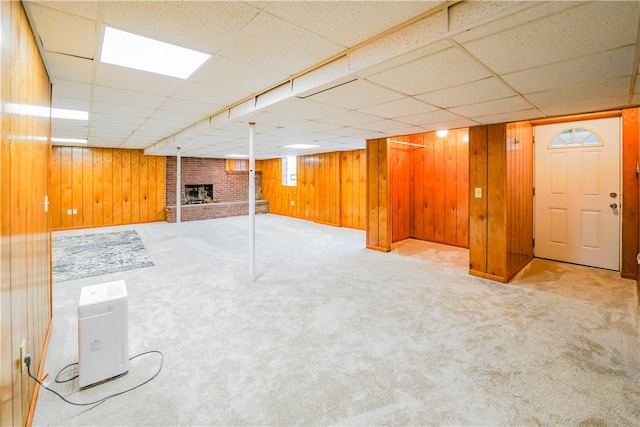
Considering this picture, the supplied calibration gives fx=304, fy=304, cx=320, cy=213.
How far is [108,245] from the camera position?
6.02 metres

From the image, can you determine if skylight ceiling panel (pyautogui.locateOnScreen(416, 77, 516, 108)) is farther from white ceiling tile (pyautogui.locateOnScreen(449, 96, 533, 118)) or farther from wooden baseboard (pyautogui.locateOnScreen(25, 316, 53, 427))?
wooden baseboard (pyautogui.locateOnScreen(25, 316, 53, 427))

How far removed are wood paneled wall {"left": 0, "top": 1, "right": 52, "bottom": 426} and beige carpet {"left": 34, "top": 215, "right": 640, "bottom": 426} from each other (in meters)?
0.46

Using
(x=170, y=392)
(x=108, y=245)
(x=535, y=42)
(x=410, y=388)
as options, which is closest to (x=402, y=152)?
(x=535, y=42)

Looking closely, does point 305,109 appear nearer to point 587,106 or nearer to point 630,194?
point 587,106

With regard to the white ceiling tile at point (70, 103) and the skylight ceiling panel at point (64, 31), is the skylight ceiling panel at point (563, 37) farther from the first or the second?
the white ceiling tile at point (70, 103)

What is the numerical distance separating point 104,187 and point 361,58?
8.88 m

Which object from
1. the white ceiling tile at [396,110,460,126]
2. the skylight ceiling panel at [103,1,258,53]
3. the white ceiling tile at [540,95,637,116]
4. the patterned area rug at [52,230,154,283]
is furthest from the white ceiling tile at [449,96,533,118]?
the patterned area rug at [52,230,154,283]

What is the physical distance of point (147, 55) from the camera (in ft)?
6.91

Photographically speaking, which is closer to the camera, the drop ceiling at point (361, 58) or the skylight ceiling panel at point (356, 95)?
the drop ceiling at point (361, 58)

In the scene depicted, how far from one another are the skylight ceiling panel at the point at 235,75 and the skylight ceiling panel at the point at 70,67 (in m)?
0.74

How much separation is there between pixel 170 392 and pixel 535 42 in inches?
118

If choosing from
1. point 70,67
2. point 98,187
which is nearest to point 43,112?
point 70,67

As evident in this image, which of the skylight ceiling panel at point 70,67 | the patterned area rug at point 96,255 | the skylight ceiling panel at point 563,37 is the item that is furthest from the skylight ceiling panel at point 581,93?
the patterned area rug at point 96,255

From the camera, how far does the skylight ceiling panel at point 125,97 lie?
290cm
